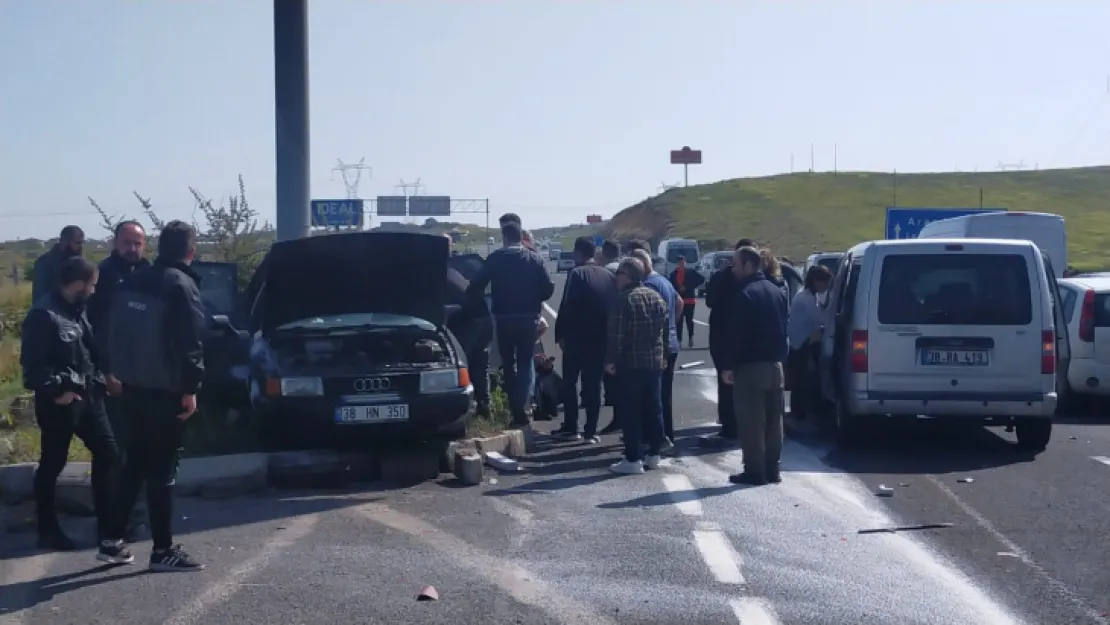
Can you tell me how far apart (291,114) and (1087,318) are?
31.9 ft

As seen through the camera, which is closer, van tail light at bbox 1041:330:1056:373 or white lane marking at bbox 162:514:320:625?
white lane marking at bbox 162:514:320:625

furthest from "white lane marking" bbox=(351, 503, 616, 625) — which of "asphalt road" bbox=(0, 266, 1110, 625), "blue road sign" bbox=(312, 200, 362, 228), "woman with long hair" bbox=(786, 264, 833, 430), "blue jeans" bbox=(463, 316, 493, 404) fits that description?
"blue road sign" bbox=(312, 200, 362, 228)

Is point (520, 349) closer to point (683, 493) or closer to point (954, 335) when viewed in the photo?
point (683, 493)

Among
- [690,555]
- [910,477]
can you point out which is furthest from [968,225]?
[690,555]

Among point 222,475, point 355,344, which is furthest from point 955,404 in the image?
point 222,475

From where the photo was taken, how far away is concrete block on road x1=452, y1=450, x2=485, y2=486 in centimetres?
1019

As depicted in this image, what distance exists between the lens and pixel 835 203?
133m

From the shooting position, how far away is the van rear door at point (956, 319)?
11.7 metres

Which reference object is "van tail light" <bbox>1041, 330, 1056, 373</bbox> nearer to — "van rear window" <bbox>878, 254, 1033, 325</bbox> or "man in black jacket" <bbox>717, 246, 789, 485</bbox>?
"van rear window" <bbox>878, 254, 1033, 325</bbox>

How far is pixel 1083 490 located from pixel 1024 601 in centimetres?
375

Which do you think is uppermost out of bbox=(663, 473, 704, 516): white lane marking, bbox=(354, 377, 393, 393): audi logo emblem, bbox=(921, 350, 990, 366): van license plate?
bbox=(921, 350, 990, 366): van license plate

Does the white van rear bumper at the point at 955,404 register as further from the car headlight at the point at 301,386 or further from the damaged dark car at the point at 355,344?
the car headlight at the point at 301,386

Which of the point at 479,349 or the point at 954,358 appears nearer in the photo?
the point at 954,358

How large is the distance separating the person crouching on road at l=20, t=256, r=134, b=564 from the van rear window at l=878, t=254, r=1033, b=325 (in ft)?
23.4
